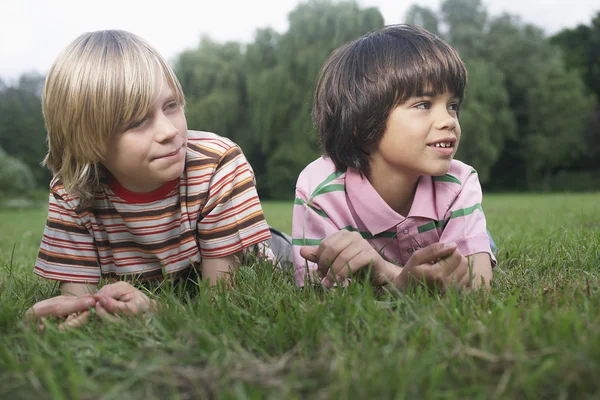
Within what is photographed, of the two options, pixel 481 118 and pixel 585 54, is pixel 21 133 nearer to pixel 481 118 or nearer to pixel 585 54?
pixel 481 118

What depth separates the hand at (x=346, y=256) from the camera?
179 cm

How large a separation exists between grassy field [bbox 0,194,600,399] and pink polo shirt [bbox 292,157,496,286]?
0.54 m

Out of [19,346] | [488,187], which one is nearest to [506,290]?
[19,346]

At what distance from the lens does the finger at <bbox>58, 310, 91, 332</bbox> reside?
150 centimetres

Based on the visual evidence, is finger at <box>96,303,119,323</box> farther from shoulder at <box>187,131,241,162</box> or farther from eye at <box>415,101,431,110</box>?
eye at <box>415,101,431,110</box>

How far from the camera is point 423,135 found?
6.98ft

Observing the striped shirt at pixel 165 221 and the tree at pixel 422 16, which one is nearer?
the striped shirt at pixel 165 221

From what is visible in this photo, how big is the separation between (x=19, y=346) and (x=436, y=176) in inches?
66.0

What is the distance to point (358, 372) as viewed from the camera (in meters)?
1.02

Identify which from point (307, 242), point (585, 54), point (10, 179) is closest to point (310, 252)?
A: point (307, 242)

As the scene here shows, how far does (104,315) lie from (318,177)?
3.58 feet

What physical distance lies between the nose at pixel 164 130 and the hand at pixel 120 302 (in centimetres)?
55

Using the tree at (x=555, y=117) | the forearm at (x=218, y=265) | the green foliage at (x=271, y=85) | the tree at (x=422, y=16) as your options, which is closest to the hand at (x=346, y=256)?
the forearm at (x=218, y=265)

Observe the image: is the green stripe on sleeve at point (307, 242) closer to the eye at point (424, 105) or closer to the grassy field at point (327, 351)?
the grassy field at point (327, 351)
